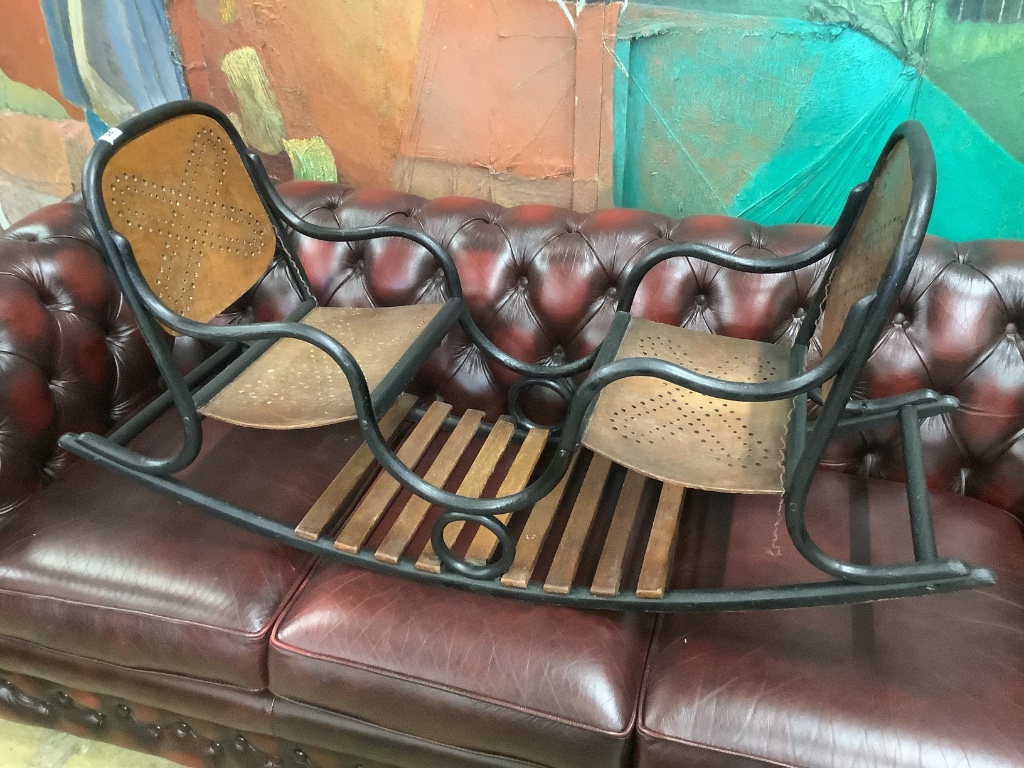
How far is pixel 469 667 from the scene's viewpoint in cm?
111

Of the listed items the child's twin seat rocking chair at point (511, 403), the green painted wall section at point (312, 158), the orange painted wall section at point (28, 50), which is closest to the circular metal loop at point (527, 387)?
the child's twin seat rocking chair at point (511, 403)

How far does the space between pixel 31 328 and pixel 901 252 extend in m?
1.40

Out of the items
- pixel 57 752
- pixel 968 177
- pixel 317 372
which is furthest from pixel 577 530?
pixel 57 752

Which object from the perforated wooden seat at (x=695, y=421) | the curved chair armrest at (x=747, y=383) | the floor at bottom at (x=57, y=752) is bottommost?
the floor at bottom at (x=57, y=752)

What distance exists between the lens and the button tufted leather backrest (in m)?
1.30

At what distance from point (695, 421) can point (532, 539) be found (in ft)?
1.12

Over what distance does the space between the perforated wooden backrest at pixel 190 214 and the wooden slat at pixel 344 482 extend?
38 cm

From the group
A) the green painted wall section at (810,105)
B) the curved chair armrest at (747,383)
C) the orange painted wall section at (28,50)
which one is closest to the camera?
the curved chair armrest at (747,383)

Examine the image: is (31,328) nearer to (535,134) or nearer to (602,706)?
(535,134)

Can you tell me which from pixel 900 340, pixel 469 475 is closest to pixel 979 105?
pixel 900 340

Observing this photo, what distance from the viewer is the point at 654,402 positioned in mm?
1257

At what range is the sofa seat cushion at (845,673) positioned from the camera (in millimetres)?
970

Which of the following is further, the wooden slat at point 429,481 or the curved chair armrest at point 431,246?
→ the curved chair armrest at point 431,246

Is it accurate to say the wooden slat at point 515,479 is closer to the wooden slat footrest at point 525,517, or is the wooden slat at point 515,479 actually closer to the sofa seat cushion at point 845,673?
the wooden slat footrest at point 525,517
